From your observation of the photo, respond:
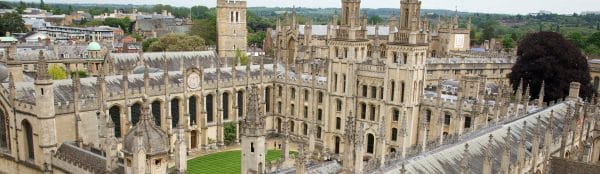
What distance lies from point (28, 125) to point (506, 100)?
29.1 metres

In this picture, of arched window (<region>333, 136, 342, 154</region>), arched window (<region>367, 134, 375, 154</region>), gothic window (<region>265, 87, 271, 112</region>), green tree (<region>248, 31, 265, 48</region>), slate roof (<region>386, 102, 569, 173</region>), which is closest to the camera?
slate roof (<region>386, 102, 569, 173</region>)

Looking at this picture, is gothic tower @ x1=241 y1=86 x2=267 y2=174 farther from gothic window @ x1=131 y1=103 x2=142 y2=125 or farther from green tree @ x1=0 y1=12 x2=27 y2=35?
green tree @ x1=0 y1=12 x2=27 y2=35

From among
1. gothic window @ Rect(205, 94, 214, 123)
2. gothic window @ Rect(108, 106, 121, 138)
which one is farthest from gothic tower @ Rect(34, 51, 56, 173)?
gothic window @ Rect(205, 94, 214, 123)

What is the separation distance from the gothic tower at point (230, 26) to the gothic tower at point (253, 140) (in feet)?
148

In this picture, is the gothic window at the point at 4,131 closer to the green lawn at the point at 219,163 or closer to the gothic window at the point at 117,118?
the gothic window at the point at 117,118

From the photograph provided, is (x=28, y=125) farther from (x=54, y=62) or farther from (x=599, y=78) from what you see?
(x=599, y=78)

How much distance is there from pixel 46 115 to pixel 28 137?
2.72 metres

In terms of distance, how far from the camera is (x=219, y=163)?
35.3 meters

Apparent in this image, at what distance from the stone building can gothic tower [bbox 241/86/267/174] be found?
37 mm

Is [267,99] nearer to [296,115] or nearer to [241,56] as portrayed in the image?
[296,115]

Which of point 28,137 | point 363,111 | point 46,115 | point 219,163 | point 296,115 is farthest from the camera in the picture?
point 296,115

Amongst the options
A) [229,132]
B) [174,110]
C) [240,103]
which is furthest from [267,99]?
[174,110]

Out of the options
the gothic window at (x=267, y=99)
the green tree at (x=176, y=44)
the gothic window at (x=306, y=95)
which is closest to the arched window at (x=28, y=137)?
the gothic window at (x=267, y=99)

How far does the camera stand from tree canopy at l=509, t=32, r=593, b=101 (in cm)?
4431
